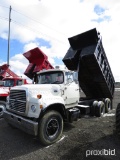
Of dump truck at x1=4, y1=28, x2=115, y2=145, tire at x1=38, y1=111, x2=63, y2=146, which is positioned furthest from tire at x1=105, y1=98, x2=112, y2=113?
tire at x1=38, y1=111, x2=63, y2=146

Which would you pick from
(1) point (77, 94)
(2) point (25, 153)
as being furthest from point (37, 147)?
(1) point (77, 94)

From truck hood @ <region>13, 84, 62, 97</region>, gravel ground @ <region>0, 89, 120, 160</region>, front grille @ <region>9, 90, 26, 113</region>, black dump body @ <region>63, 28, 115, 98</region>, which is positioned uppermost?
black dump body @ <region>63, 28, 115, 98</region>

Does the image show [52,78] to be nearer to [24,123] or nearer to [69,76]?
[69,76]

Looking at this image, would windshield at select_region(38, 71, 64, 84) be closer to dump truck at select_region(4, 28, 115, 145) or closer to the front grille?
dump truck at select_region(4, 28, 115, 145)

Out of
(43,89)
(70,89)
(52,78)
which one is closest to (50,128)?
(43,89)

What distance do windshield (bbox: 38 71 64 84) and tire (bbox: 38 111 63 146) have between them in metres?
1.44

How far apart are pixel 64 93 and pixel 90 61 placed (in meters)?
2.59

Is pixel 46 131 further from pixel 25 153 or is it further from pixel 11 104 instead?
pixel 11 104

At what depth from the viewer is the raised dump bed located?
1164cm

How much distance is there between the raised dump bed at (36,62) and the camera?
11.6 meters

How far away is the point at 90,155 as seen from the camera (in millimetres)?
4270

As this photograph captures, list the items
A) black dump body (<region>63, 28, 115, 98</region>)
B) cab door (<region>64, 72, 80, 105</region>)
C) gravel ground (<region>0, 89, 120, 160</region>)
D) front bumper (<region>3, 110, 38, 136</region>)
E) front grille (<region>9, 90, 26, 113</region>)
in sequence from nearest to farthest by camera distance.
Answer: gravel ground (<region>0, 89, 120, 160</region>) → front bumper (<region>3, 110, 38, 136</region>) → front grille (<region>9, 90, 26, 113</region>) → cab door (<region>64, 72, 80, 105</region>) → black dump body (<region>63, 28, 115, 98</region>)

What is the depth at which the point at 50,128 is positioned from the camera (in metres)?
5.19

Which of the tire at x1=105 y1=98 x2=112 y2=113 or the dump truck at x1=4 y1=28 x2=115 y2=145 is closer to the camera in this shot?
the dump truck at x1=4 y1=28 x2=115 y2=145
